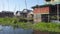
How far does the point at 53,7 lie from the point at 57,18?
2.22 meters

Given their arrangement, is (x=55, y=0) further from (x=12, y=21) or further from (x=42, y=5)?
(x=12, y=21)

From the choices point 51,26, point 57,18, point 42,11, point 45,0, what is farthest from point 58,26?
point 45,0

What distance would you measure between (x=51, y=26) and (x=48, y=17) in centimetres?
825

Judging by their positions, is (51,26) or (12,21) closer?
(51,26)

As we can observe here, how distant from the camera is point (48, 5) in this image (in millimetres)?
36219

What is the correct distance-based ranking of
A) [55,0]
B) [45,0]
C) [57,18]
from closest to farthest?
[57,18] → [55,0] → [45,0]

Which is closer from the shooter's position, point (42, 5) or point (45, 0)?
point (42, 5)

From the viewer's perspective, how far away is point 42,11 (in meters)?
37.8

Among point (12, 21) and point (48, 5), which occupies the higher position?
point (48, 5)

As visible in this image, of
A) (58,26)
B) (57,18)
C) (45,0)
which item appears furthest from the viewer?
(45,0)

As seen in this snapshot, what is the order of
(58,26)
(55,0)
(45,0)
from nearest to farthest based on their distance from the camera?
(58,26)
(55,0)
(45,0)

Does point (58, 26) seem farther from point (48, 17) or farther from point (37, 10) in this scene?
point (37, 10)

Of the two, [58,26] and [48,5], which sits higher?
[48,5]

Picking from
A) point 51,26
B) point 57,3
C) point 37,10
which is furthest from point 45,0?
point 51,26
